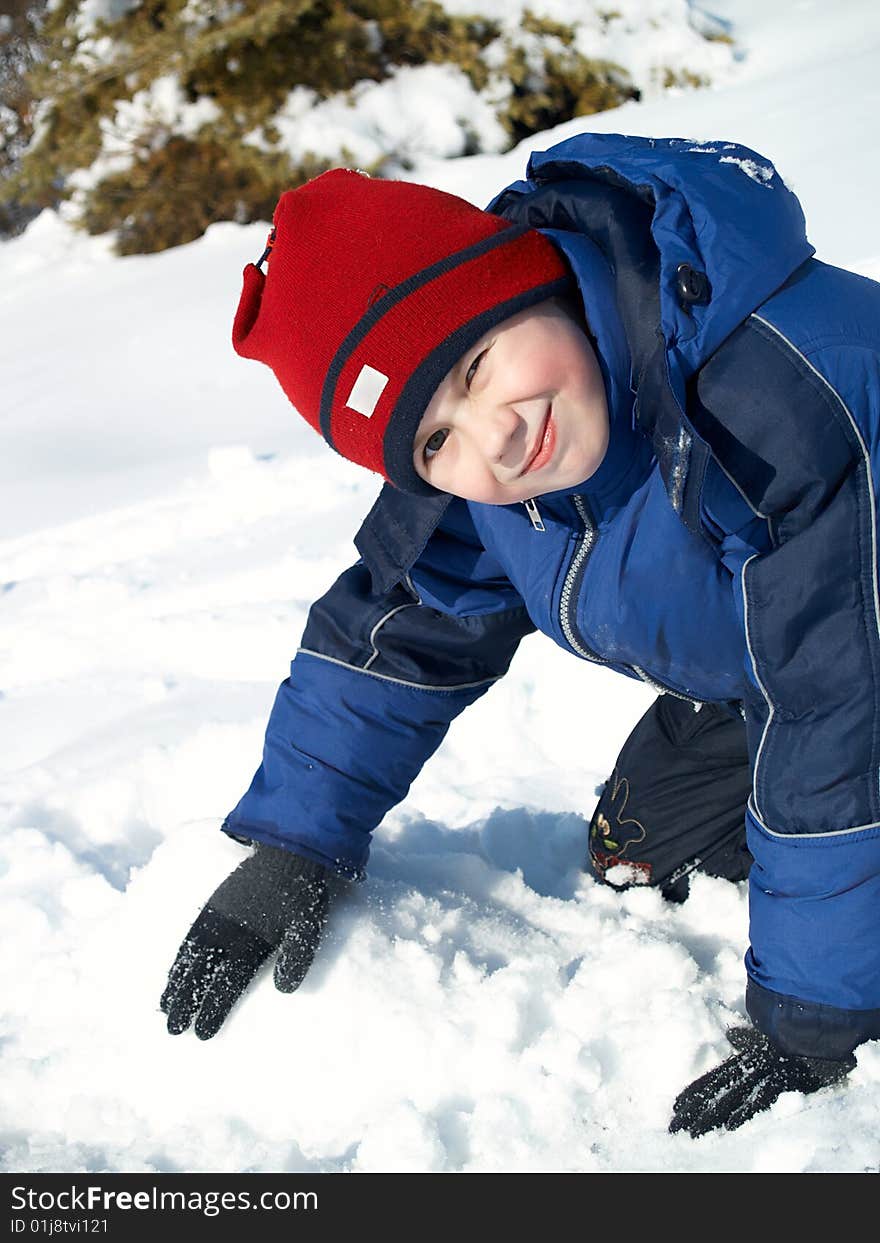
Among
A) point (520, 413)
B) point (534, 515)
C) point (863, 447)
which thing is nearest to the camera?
point (863, 447)

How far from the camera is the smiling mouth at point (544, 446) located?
1345mm

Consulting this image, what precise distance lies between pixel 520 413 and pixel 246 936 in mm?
794

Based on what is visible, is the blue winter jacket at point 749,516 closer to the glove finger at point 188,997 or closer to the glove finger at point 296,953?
the glove finger at point 296,953

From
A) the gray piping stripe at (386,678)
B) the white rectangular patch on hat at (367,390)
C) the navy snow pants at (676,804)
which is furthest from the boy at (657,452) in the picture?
the navy snow pants at (676,804)

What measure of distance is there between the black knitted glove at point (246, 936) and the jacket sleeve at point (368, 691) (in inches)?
1.7

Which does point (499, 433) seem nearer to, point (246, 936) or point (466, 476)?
point (466, 476)

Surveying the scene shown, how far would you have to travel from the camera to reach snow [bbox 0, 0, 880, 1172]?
1.42 m

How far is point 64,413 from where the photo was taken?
472 cm

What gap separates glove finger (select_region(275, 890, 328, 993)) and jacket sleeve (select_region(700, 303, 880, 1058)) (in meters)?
0.57

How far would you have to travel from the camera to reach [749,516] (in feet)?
4.34

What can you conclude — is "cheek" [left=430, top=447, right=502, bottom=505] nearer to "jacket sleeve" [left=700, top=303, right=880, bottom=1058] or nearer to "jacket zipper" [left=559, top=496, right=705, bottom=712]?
"jacket zipper" [left=559, top=496, right=705, bottom=712]

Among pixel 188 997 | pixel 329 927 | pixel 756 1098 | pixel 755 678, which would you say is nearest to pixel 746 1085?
pixel 756 1098

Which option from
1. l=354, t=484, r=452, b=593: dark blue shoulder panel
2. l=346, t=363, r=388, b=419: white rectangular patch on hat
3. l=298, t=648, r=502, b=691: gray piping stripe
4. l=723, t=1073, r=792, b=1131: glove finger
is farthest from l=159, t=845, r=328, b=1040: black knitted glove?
l=346, t=363, r=388, b=419: white rectangular patch on hat

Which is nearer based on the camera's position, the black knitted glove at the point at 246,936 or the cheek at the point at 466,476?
the cheek at the point at 466,476
